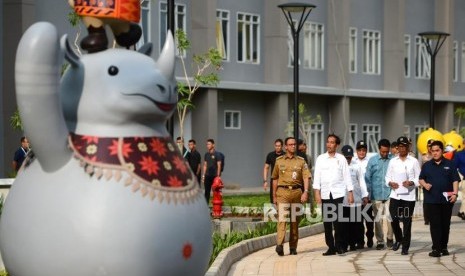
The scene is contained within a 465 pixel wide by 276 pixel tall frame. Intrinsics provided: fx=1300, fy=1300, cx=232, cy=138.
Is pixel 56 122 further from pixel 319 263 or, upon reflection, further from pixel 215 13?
pixel 215 13

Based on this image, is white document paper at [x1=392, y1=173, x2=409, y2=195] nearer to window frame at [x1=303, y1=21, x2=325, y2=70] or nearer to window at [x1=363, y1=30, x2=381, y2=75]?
window frame at [x1=303, y1=21, x2=325, y2=70]

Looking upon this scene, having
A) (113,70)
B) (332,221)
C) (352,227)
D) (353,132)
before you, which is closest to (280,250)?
(332,221)

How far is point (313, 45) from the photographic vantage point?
50375mm

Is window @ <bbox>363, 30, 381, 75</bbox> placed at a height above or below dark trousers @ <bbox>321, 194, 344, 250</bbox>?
above

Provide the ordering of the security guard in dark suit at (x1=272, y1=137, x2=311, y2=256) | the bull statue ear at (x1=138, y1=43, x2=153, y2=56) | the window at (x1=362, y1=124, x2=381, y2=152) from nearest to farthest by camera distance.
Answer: the bull statue ear at (x1=138, y1=43, x2=153, y2=56)
the security guard in dark suit at (x1=272, y1=137, x2=311, y2=256)
the window at (x1=362, y1=124, x2=381, y2=152)

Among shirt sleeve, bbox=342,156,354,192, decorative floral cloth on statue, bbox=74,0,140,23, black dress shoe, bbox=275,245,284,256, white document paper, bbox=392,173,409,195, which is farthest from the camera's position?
white document paper, bbox=392,173,409,195

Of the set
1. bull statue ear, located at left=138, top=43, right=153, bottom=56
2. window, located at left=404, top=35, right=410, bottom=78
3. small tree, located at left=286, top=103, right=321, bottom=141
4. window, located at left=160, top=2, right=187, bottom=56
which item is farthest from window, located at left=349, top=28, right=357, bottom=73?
bull statue ear, located at left=138, top=43, right=153, bottom=56

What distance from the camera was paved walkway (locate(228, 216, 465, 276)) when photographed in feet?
58.5

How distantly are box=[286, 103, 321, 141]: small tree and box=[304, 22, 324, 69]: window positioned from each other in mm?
1964

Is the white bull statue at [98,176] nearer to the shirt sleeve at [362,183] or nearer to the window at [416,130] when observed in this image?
the shirt sleeve at [362,183]

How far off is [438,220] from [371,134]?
113 feet

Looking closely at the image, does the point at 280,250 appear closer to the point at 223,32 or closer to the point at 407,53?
the point at 223,32

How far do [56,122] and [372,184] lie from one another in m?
12.9

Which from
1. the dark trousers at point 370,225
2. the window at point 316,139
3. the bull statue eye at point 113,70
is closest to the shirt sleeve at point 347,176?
the dark trousers at point 370,225
